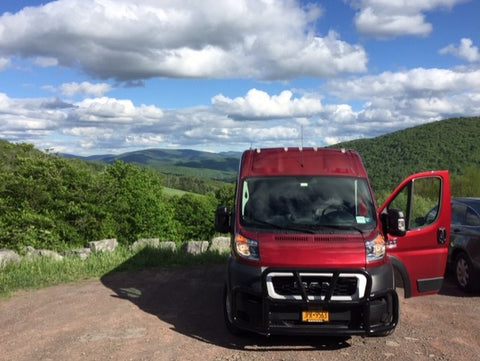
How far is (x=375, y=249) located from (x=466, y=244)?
139 inches

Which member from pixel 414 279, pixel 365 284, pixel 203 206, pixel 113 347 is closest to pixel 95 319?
pixel 113 347

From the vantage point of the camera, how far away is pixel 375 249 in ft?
16.7

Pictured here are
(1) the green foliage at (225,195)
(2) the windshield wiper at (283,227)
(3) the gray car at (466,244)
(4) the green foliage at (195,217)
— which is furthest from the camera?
(1) the green foliage at (225,195)

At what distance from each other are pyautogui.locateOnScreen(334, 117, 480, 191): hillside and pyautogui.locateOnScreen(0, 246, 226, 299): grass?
61.3 metres

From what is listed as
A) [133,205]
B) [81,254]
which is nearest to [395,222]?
[81,254]

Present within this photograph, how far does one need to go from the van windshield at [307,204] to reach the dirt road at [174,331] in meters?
1.38

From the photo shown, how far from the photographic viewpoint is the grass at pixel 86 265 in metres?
8.51

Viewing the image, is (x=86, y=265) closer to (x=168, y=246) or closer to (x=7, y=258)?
(x=7, y=258)

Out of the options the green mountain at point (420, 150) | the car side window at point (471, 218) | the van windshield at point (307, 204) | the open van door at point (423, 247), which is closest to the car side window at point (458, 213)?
the car side window at point (471, 218)

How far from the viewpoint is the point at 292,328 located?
15.8 ft

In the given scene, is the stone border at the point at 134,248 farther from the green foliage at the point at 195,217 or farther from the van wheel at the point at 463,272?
the green foliage at the point at 195,217

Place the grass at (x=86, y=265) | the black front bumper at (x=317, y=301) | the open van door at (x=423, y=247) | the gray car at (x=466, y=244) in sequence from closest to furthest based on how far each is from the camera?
1. the black front bumper at (x=317, y=301)
2. the open van door at (x=423, y=247)
3. the gray car at (x=466, y=244)
4. the grass at (x=86, y=265)

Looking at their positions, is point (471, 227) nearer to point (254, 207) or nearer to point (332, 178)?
point (332, 178)

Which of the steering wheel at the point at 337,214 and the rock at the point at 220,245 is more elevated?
the steering wheel at the point at 337,214
